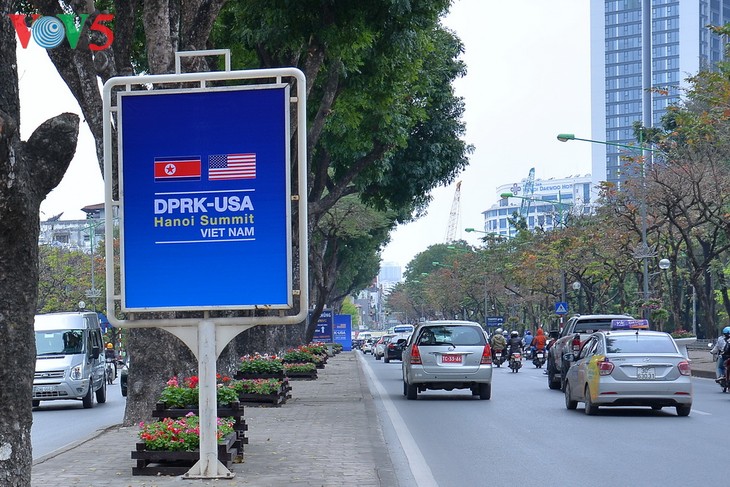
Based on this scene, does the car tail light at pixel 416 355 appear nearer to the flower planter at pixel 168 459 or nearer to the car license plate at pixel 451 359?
the car license plate at pixel 451 359

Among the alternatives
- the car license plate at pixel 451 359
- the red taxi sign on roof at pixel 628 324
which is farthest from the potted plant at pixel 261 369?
the red taxi sign on roof at pixel 628 324

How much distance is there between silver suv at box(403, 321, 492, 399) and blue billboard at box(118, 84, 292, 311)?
15.0 m

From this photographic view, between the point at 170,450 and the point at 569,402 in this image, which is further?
the point at 569,402

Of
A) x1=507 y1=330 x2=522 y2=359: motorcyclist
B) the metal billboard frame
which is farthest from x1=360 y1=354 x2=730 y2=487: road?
x1=507 y1=330 x2=522 y2=359: motorcyclist

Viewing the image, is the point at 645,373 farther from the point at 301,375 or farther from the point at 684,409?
the point at 301,375

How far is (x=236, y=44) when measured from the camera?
2489cm

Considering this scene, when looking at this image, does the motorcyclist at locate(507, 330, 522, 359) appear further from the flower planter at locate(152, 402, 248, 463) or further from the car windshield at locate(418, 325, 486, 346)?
the flower planter at locate(152, 402, 248, 463)

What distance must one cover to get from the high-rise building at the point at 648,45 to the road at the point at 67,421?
154 m

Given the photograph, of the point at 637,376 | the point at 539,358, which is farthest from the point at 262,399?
the point at 539,358

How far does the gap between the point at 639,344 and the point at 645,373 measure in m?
0.82

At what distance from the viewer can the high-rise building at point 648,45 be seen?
174 meters

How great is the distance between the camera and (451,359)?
25156 mm

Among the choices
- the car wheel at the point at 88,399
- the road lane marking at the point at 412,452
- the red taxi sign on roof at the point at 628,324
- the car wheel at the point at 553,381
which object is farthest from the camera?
the car wheel at the point at 553,381

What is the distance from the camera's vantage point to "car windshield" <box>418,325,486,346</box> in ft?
83.5
